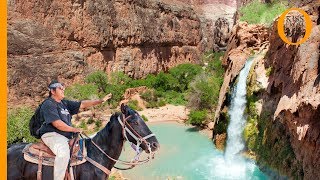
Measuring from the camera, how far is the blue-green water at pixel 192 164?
15.5 meters

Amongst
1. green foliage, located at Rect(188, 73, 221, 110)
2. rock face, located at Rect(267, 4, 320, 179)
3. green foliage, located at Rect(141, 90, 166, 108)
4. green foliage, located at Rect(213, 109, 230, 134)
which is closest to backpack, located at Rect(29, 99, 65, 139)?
rock face, located at Rect(267, 4, 320, 179)

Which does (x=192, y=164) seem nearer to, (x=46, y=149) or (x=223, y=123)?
(x=223, y=123)

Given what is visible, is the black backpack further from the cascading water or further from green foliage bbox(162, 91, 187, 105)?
green foliage bbox(162, 91, 187, 105)

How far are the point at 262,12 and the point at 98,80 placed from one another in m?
16.3

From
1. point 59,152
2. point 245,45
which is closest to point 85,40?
point 245,45

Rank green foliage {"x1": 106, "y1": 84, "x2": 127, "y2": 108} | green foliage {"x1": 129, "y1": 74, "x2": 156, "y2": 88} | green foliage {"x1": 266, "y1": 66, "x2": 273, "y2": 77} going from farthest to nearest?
green foliage {"x1": 129, "y1": 74, "x2": 156, "y2": 88}
green foliage {"x1": 106, "y1": 84, "x2": 127, "y2": 108}
green foliage {"x1": 266, "y1": 66, "x2": 273, "y2": 77}

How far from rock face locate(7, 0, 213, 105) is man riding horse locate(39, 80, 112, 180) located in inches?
913

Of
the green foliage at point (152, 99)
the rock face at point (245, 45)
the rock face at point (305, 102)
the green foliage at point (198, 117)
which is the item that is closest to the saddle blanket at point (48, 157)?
the rock face at point (305, 102)

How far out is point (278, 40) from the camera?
15.7m

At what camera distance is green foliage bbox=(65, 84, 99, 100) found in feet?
90.8

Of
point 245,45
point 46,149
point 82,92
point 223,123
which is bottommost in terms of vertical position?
point 82,92

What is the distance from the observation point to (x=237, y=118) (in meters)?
18.4

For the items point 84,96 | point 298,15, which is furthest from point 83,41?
point 298,15

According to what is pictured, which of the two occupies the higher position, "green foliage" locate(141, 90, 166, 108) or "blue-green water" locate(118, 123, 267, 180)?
"blue-green water" locate(118, 123, 267, 180)
